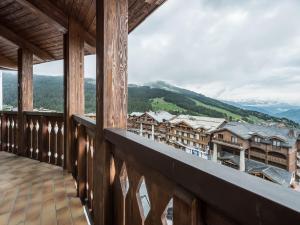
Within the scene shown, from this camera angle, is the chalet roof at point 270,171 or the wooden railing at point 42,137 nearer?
the chalet roof at point 270,171

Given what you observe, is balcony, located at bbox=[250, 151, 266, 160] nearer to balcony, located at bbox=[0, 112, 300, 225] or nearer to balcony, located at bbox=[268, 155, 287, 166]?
balcony, located at bbox=[268, 155, 287, 166]

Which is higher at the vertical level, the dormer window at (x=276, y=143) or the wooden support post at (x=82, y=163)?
the dormer window at (x=276, y=143)

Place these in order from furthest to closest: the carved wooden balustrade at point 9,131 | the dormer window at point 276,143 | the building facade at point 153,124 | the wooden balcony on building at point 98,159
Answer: the carved wooden balustrade at point 9,131 < the building facade at point 153,124 < the dormer window at point 276,143 < the wooden balcony on building at point 98,159

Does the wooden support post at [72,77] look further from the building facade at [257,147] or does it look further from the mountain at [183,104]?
the building facade at [257,147]

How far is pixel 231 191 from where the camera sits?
494 mm

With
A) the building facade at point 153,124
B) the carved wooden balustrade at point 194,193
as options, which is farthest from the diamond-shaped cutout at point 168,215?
the building facade at point 153,124

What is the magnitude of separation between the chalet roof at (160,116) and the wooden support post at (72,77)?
7.45ft

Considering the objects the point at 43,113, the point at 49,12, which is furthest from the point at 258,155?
the point at 43,113

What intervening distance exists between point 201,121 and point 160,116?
36 centimetres

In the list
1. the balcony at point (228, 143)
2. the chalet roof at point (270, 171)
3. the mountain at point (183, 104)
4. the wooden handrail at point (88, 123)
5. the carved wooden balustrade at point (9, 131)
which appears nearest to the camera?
the chalet roof at point (270, 171)

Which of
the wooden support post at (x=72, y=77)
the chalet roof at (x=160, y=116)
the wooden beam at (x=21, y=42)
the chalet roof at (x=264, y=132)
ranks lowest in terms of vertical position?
the chalet roof at (x=264, y=132)

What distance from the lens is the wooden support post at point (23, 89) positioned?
462 cm

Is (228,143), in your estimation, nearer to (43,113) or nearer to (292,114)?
(292,114)

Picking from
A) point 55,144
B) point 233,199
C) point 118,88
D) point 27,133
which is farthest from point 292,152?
point 27,133
